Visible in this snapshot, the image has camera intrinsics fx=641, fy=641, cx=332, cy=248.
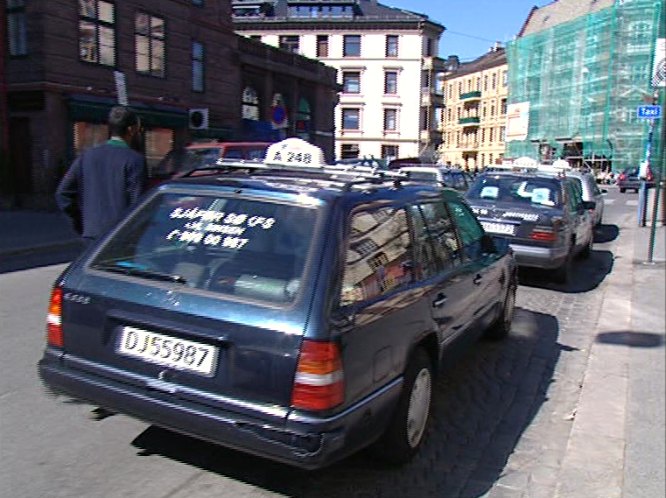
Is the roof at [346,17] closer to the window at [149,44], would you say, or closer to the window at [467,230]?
the window at [149,44]

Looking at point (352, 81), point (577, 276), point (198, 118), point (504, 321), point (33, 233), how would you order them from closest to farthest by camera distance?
point (504, 321), point (577, 276), point (33, 233), point (198, 118), point (352, 81)

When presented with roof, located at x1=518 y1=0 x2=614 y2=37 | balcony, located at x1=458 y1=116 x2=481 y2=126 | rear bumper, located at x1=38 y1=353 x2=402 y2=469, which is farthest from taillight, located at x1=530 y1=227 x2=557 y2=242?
balcony, located at x1=458 y1=116 x2=481 y2=126

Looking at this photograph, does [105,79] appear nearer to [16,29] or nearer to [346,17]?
[16,29]

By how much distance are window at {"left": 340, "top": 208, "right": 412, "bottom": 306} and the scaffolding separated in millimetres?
33078

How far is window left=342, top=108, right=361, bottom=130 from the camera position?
6562cm

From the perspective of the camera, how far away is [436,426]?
4328 millimetres

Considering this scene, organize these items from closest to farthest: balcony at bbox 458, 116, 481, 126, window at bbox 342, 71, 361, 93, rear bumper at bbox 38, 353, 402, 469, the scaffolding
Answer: rear bumper at bbox 38, 353, 402, 469 → the scaffolding → window at bbox 342, 71, 361, 93 → balcony at bbox 458, 116, 481, 126

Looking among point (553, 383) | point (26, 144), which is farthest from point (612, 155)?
point (553, 383)

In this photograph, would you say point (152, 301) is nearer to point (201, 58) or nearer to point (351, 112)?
point (201, 58)

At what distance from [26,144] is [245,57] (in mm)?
12737

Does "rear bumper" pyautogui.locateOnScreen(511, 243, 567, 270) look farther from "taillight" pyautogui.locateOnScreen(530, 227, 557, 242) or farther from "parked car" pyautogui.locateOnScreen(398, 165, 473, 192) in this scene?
"parked car" pyautogui.locateOnScreen(398, 165, 473, 192)

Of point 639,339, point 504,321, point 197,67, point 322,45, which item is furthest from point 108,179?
point 322,45

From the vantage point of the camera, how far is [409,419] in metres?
3.63

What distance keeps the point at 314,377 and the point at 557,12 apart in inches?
2637
